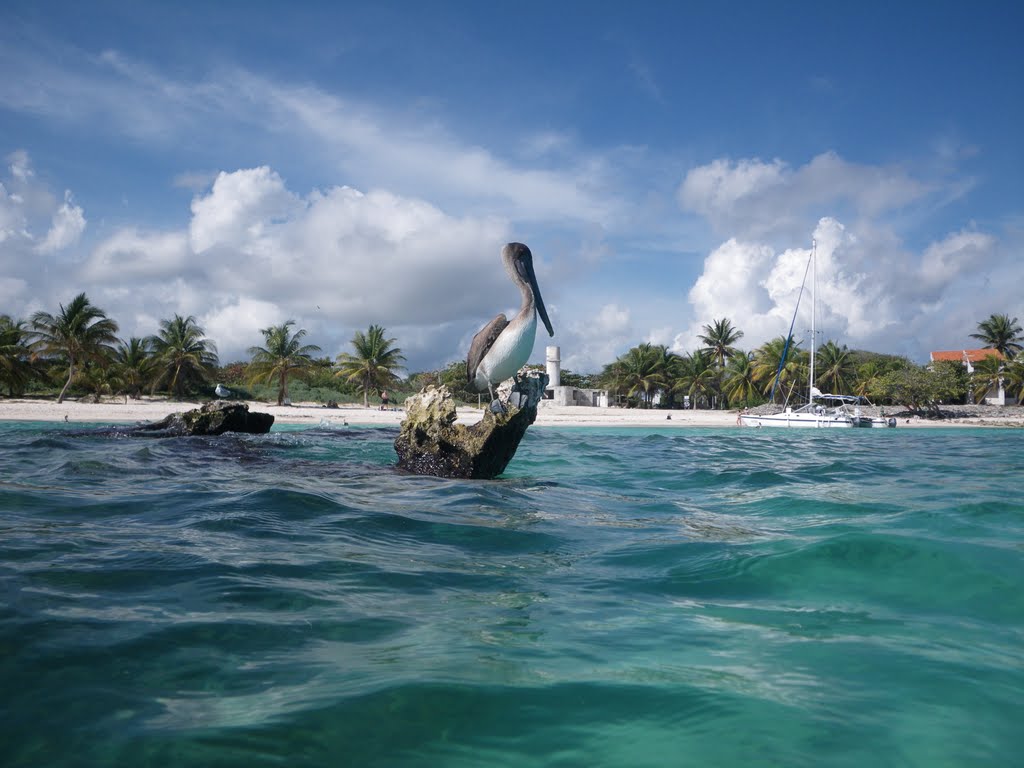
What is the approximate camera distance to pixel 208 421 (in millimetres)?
13984

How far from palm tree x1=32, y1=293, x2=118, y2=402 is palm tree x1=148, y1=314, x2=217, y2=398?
392 cm

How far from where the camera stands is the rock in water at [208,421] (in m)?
13.8

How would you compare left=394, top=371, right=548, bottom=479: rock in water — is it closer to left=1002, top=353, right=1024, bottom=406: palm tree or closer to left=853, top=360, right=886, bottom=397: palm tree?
left=853, top=360, right=886, bottom=397: palm tree

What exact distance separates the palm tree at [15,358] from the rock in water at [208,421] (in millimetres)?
27021

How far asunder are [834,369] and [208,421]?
159 feet

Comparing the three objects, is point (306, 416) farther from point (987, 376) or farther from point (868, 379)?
point (987, 376)

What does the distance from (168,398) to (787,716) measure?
46250mm

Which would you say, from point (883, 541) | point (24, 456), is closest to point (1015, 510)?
point (883, 541)

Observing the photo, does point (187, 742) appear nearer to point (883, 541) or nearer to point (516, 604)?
point (516, 604)

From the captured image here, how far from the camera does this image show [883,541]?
183 inches

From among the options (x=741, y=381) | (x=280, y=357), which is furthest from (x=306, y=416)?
(x=741, y=381)

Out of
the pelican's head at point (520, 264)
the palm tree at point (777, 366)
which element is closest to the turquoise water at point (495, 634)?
the pelican's head at point (520, 264)

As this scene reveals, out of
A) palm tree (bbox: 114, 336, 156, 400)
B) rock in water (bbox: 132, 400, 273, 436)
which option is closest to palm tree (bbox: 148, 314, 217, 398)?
palm tree (bbox: 114, 336, 156, 400)

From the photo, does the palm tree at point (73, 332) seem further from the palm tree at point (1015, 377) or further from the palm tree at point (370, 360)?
the palm tree at point (1015, 377)
